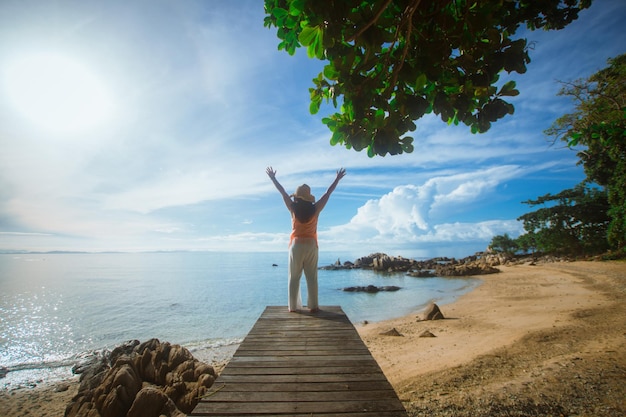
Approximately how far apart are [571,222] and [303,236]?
43.8 metres

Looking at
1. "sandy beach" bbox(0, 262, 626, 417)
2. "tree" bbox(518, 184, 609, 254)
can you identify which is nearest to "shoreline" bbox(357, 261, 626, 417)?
"sandy beach" bbox(0, 262, 626, 417)

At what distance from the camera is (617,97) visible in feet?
57.7

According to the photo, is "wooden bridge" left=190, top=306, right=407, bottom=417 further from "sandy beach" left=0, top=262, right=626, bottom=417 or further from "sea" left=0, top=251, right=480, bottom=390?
"sea" left=0, top=251, right=480, bottom=390

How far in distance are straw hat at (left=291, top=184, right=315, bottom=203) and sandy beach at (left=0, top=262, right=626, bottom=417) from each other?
174 inches

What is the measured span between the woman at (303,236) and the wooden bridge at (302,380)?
1.04m

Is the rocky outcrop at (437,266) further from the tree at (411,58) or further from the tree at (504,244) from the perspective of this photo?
the tree at (411,58)

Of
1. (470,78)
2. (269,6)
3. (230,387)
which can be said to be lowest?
(230,387)

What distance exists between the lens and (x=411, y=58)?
118 inches

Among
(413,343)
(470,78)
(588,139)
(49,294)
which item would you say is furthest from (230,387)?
(49,294)

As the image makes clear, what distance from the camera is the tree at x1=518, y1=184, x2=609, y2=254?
32.1m

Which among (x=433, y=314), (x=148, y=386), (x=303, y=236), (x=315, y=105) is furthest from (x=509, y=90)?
(x=433, y=314)

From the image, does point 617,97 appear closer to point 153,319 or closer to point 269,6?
point 269,6

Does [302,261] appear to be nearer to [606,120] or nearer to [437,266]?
[606,120]

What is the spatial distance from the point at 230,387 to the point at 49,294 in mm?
43100
